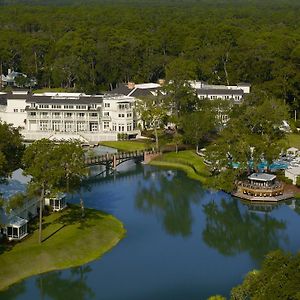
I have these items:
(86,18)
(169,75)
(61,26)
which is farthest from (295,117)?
(86,18)

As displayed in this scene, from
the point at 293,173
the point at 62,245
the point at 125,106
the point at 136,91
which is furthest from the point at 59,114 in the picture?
the point at 62,245

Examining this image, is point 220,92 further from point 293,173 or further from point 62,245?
point 62,245

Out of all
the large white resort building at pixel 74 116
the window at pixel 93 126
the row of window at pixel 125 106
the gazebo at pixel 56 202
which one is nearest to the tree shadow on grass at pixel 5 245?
the gazebo at pixel 56 202

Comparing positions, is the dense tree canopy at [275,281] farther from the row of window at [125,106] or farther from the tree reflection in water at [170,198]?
the row of window at [125,106]

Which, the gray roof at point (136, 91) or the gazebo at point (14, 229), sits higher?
the gray roof at point (136, 91)

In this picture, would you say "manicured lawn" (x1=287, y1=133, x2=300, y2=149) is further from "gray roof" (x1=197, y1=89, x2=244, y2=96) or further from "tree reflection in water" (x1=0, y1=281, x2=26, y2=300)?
"tree reflection in water" (x1=0, y1=281, x2=26, y2=300)
